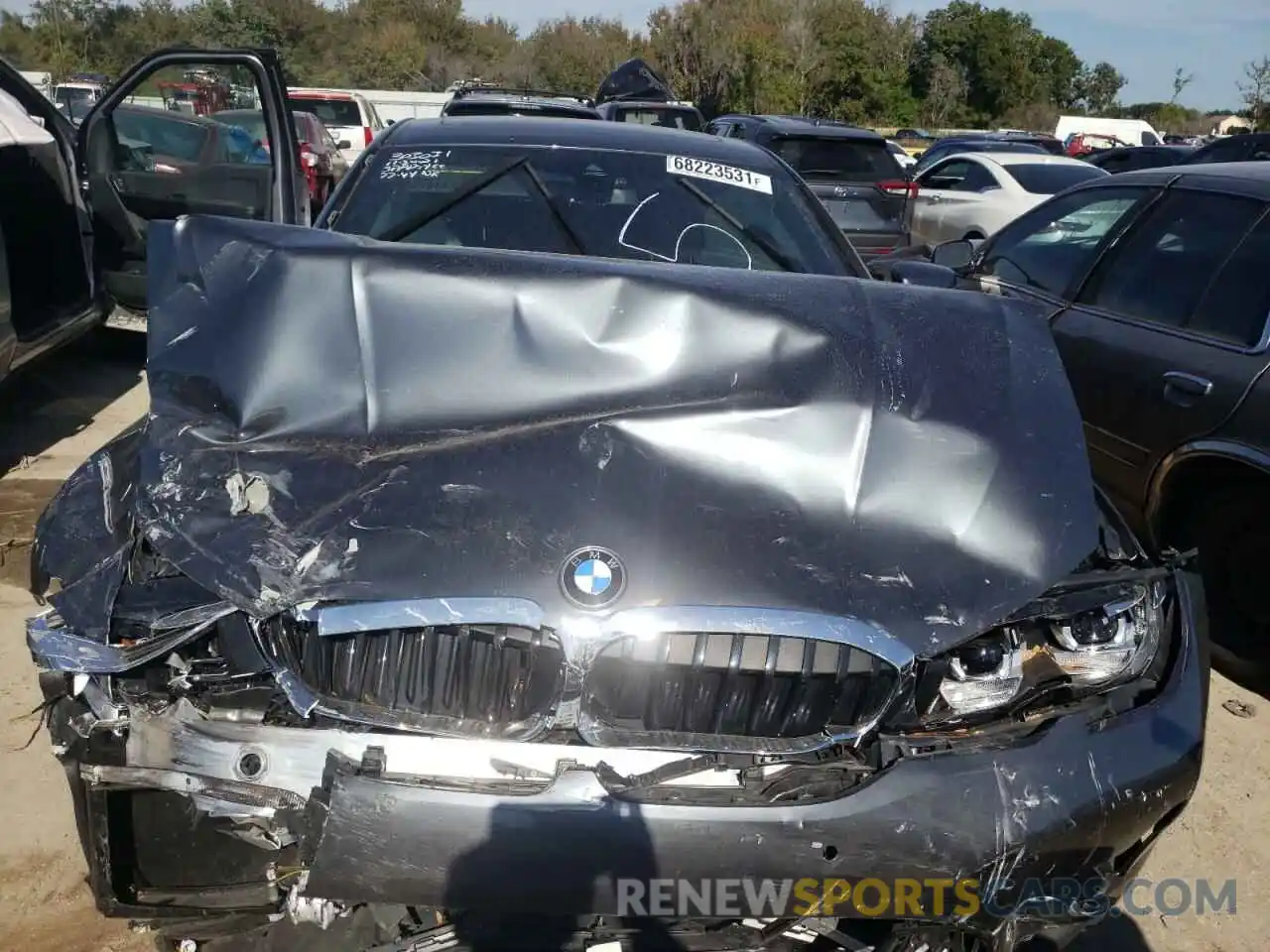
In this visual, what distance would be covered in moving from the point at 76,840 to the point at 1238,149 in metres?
12.6

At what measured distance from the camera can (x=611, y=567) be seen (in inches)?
79.0

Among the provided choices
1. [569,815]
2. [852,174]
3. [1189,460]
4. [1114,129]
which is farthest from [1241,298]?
[1114,129]

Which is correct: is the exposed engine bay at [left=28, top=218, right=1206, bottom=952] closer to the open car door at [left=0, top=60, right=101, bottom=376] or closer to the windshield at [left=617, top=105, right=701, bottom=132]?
the open car door at [left=0, top=60, right=101, bottom=376]

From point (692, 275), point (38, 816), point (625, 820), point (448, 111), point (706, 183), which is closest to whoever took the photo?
point (625, 820)

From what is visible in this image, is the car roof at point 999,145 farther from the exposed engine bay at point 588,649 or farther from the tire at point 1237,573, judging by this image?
the exposed engine bay at point 588,649

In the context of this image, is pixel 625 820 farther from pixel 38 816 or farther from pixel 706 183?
pixel 706 183

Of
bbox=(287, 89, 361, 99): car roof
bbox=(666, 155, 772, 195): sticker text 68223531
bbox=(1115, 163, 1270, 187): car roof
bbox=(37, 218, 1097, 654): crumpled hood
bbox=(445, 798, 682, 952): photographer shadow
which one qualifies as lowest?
bbox=(445, 798, 682, 952): photographer shadow

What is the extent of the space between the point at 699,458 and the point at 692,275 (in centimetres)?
59

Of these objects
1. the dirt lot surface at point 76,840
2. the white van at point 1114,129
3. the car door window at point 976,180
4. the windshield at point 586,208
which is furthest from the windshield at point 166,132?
the white van at point 1114,129

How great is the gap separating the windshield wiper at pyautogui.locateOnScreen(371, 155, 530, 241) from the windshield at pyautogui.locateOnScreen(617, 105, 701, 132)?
10084 millimetres

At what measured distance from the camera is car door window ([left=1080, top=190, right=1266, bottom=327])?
4.19m

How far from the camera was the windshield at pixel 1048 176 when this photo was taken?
11906mm

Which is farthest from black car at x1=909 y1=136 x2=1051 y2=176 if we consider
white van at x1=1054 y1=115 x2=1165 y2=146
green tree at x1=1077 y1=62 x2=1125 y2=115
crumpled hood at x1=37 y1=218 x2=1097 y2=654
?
green tree at x1=1077 y1=62 x2=1125 y2=115

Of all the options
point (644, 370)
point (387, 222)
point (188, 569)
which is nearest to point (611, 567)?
point (644, 370)
